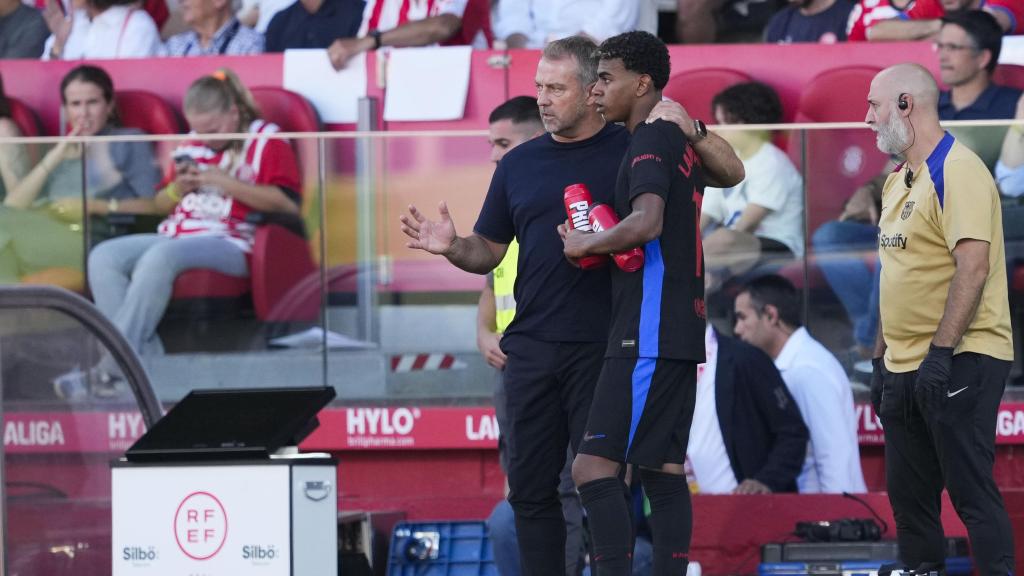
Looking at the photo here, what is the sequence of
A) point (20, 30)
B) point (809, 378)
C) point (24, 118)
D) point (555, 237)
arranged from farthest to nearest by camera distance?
point (20, 30)
point (24, 118)
point (809, 378)
point (555, 237)

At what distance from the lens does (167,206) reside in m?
7.50

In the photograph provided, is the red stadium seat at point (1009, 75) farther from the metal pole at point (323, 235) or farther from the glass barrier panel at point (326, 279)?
the metal pole at point (323, 235)

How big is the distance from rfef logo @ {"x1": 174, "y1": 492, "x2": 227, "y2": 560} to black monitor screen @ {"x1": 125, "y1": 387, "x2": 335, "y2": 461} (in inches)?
5.7

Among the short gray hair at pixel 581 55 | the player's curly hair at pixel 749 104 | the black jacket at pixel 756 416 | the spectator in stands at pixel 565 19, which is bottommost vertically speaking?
the black jacket at pixel 756 416

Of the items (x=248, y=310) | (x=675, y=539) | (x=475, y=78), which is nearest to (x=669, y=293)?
(x=675, y=539)

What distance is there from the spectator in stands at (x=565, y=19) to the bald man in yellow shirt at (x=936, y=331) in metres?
3.71

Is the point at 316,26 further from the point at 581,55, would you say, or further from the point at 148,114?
the point at 581,55

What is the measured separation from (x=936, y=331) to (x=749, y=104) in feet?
9.31

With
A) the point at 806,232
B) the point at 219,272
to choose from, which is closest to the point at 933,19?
the point at 806,232

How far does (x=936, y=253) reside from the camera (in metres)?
5.08

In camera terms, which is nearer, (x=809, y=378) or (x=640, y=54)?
(x=640, y=54)

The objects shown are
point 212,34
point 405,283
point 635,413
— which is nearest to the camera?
point 635,413

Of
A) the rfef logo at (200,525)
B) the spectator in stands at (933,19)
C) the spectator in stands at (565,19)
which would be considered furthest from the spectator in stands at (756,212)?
the rfef logo at (200,525)

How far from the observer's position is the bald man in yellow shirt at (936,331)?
4957 millimetres
